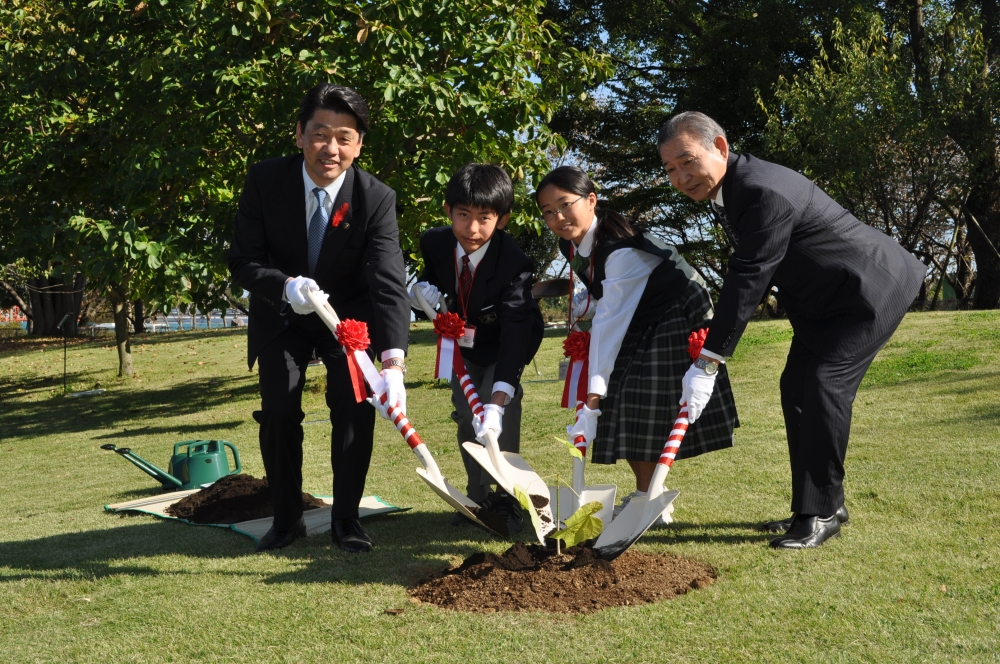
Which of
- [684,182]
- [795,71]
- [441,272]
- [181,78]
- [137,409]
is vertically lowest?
[137,409]

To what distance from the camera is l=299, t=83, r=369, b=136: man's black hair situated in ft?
12.3

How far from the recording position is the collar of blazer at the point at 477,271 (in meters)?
4.20

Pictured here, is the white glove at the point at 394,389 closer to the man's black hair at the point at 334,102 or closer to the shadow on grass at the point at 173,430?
the man's black hair at the point at 334,102

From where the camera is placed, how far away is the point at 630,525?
3533 mm

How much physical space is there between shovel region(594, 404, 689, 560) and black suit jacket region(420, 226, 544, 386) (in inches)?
32.8

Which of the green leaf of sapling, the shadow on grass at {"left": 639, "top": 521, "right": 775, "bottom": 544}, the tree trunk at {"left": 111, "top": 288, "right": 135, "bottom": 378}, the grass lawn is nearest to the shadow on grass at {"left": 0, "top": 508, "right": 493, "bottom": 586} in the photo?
the grass lawn

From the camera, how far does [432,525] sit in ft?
14.5

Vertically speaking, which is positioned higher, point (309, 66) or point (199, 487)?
point (309, 66)

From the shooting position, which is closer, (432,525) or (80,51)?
(432,525)

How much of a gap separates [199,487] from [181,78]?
4.85 m

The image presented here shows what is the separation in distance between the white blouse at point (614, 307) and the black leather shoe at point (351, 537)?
1.19 metres

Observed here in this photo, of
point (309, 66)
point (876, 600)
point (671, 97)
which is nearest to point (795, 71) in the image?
point (671, 97)

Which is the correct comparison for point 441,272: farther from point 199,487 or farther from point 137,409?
point 137,409

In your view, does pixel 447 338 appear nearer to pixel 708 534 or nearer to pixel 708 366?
pixel 708 366
